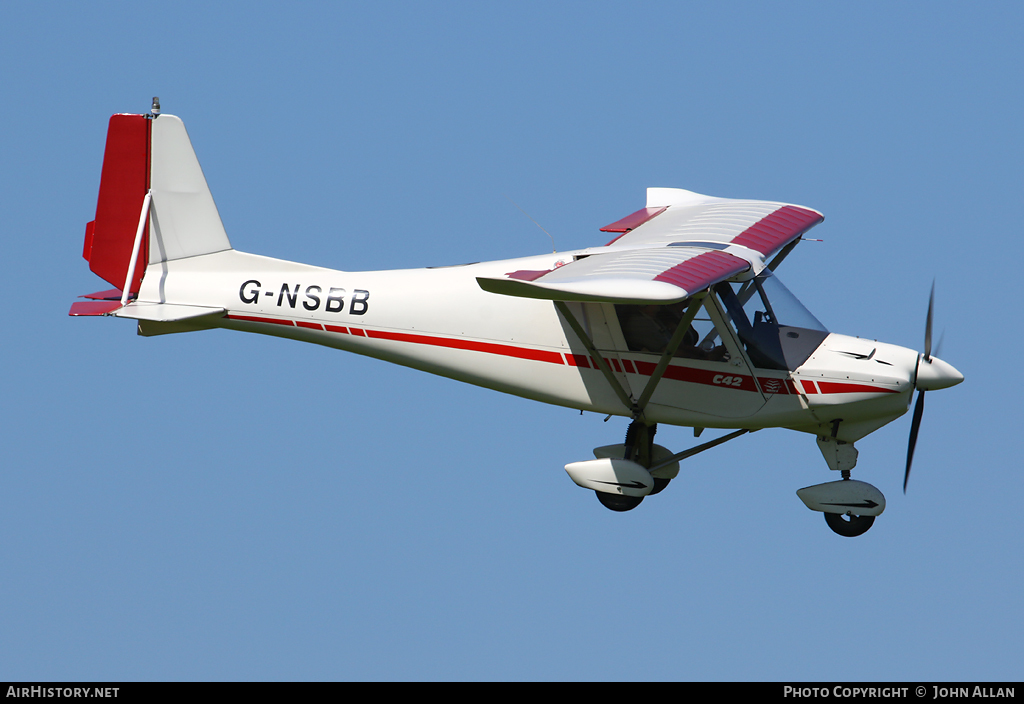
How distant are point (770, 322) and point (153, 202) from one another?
6.73 meters

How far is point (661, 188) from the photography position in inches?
627

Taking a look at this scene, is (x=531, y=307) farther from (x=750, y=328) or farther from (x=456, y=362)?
(x=750, y=328)

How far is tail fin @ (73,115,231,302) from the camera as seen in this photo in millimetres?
14219

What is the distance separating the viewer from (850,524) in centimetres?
1297

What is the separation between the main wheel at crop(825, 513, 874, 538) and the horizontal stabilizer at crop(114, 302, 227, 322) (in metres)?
6.72

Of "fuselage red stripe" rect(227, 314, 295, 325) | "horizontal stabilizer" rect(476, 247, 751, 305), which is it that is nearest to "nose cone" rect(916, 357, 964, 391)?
"horizontal stabilizer" rect(476, 247, 751, 305)

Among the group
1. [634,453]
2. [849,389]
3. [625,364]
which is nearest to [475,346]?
[625,364]

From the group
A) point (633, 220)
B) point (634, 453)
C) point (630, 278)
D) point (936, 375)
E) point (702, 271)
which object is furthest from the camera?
point (633, 220)

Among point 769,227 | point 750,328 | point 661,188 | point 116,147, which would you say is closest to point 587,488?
point 750,328

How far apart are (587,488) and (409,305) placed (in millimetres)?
2648

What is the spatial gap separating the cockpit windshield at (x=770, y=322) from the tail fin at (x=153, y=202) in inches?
221

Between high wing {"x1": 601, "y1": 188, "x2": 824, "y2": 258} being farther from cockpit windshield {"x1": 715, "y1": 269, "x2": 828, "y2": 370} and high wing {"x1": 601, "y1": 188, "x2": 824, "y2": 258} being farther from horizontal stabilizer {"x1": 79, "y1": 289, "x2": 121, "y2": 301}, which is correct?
horizontal stabilizer {"x1": 79, "y1": 289, "x2": 121, "y2": 301}

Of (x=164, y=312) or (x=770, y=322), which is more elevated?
(x=164, y=312)

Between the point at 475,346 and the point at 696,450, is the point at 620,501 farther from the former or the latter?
the point at 475,346
